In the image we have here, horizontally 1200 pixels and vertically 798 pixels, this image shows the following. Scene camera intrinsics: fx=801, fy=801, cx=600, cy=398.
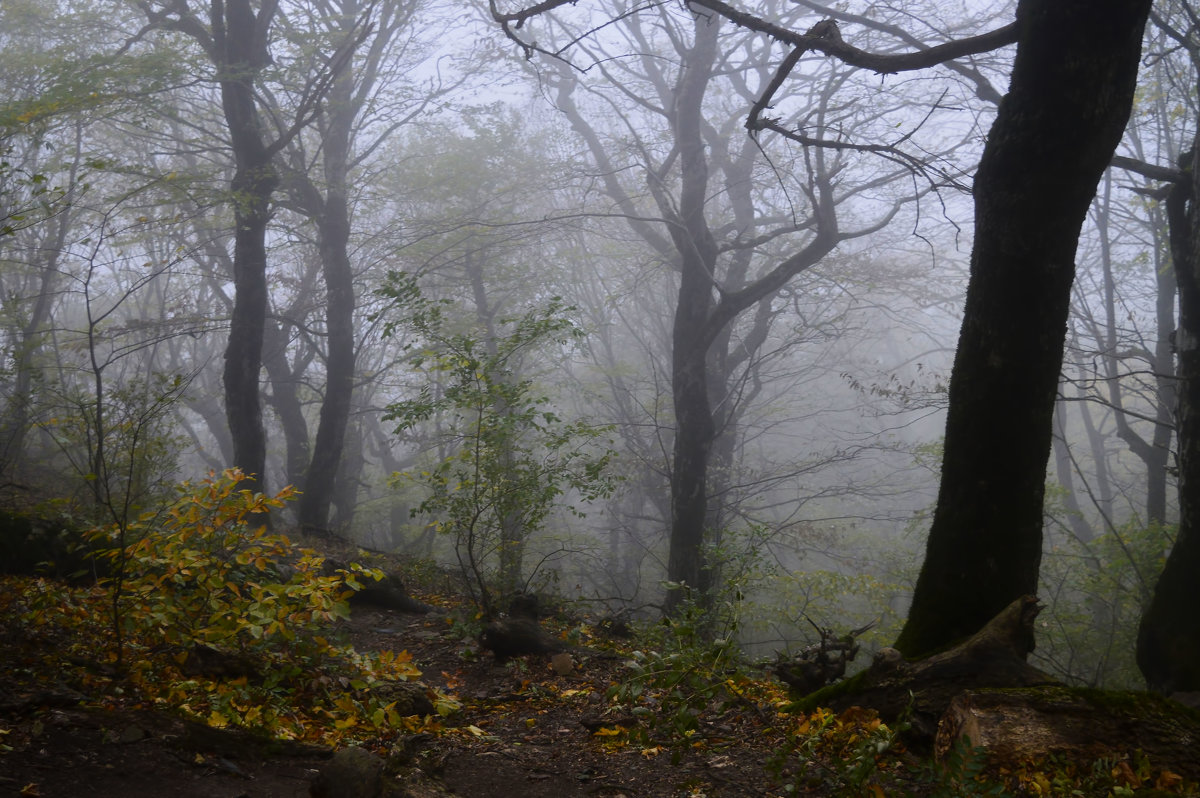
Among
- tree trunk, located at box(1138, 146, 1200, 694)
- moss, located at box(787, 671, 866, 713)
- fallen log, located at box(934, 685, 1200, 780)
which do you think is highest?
tree trunk, located at box(1138, 146, 1200, 694)

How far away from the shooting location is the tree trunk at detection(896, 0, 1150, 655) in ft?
13.1

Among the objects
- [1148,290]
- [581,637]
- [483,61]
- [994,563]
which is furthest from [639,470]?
Result: [994,563]

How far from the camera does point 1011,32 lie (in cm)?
436

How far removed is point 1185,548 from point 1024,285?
3.22m

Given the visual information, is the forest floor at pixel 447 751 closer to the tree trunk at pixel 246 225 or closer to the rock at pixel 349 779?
the rock at pixel 349 779

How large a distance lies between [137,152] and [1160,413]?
73.8ft

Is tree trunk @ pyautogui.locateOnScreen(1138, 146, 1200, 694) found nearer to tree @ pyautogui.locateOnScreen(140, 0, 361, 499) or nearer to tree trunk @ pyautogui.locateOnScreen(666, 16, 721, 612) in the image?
tree trunk @ pyautogui.locateOnScreen(666, 16, 721, 612)

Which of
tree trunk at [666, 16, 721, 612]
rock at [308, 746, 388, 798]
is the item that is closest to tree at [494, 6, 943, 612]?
tree trunk at [666, 16, 721, 612]

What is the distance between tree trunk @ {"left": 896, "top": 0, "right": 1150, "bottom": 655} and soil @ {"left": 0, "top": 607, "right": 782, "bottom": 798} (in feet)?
4.73

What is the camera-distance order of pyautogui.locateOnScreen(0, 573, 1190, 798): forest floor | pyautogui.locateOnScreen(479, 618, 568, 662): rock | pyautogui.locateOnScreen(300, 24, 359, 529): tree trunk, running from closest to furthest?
pyautogui.locateOnScreen(0, 573, 1190, 798): forest floor
pyautogui.locateOnScreen(479, 618, 568, 662): rock
pyautogui.locateOnScreen(300, 24, 359, 529): tree trunk

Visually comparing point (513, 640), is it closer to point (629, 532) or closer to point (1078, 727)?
point (1078, 727)

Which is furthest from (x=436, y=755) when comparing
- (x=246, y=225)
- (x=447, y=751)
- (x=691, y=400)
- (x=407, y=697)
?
(x=246, y=225)

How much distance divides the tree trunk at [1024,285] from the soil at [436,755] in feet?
4.73

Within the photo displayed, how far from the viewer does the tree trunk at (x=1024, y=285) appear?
3988 mm
